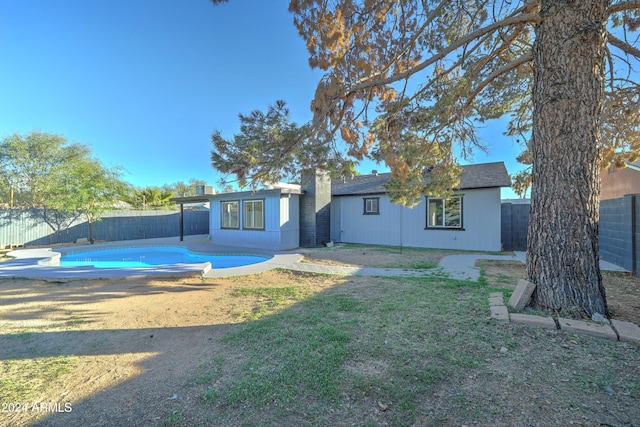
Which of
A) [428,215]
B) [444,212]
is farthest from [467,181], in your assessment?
[428,215]

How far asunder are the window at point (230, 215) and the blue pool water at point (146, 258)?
7.51ft

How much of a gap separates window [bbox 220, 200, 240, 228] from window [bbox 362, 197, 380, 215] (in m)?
6.29

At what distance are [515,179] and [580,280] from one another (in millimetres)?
7003

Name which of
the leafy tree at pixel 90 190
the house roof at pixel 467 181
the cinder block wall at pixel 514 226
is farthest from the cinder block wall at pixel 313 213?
the leafy tree at pixel 90 190

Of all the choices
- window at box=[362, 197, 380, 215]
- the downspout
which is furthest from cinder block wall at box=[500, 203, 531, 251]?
window at box=[362, 197, 380, 215]

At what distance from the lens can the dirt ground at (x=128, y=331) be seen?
2.27 m

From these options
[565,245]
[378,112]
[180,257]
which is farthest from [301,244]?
[565,245]

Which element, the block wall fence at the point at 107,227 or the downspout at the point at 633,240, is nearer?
the downspout at the point at 633,240

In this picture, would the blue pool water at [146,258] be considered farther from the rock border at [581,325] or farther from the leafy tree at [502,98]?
the rock border at [581,325]

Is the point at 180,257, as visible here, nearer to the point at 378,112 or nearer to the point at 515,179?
the point at 378,112

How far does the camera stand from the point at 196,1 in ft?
25.0

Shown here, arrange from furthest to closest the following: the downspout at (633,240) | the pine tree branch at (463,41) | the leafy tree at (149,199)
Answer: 1. the leafy tree at (149,199)
2. the downspout at (633,240)
3. the pine tree branch at (463,41)

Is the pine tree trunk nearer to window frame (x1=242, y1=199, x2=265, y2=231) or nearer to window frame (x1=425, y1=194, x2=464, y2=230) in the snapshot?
window frame (x1=425, y1=194, x2=464, y2=230)

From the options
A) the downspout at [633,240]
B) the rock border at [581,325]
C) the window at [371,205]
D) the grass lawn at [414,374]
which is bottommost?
the grass lawn at [414,374]
